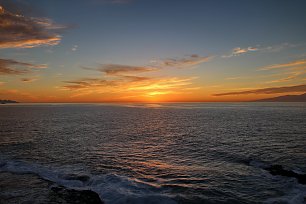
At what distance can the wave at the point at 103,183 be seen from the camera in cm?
1808

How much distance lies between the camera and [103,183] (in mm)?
21266

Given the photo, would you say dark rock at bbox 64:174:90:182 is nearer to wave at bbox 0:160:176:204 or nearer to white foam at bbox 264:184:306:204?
wave at bbox 0:160:176:204

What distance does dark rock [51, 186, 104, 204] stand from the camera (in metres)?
17.4

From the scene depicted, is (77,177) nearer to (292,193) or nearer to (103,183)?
(103,183)

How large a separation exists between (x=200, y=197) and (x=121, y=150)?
19291 mm

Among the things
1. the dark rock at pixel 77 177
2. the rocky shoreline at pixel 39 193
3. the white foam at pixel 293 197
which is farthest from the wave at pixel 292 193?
the dark rock at pixel 77 177

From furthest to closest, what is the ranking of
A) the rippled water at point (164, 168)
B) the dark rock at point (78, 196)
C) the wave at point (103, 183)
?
the rippled water at point (164, 168) < the wave at point (103, 183) < the dark rock at point (78, 196)

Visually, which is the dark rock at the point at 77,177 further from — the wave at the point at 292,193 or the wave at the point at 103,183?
the wave at the point at 292,193

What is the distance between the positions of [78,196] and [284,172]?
71.3 ft

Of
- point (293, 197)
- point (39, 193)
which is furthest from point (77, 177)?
point (293, 197)

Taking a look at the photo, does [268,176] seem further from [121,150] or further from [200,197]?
[121,150]

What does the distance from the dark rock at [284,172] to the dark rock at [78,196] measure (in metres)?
19.0

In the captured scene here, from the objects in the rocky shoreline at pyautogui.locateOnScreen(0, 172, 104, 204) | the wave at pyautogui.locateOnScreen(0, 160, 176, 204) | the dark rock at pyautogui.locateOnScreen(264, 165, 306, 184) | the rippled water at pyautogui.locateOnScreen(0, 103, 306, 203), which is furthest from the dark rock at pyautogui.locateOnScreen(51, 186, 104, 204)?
the dark rock at pyautogui.locateOnScreen(264, 165, 306, 184)

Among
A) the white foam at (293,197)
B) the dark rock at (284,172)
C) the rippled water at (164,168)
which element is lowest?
the white foam at (293,197)
